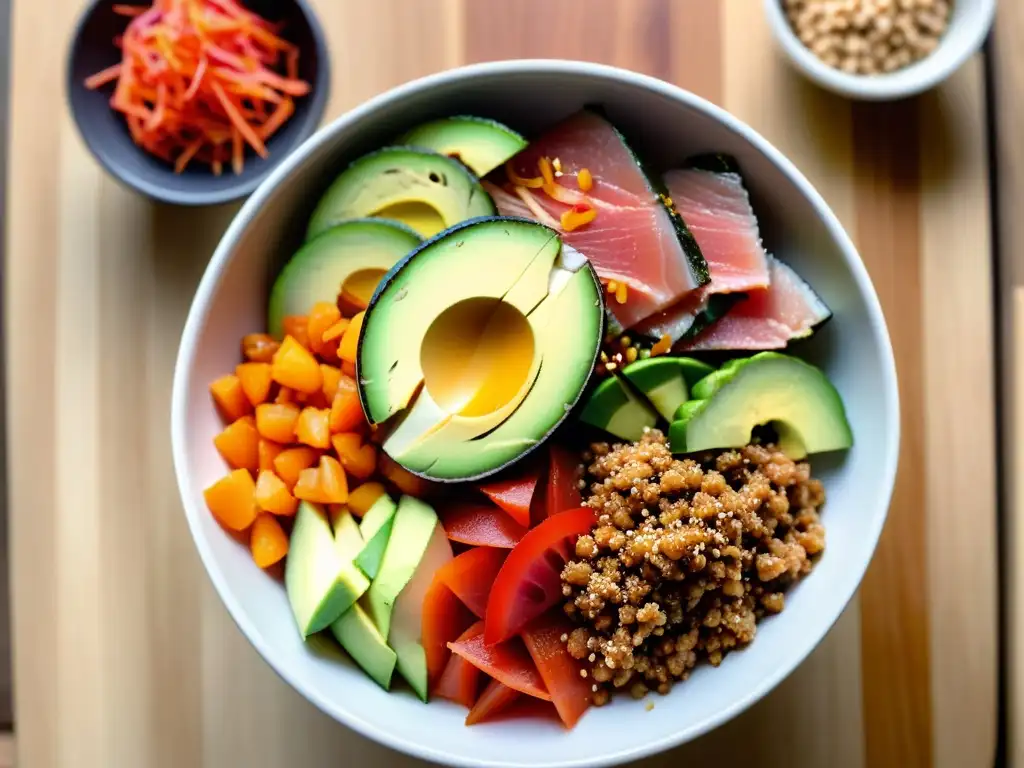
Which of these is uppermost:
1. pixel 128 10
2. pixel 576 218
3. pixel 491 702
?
pixel 128 10

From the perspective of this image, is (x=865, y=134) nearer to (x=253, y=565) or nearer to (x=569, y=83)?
(x=569, y=83)

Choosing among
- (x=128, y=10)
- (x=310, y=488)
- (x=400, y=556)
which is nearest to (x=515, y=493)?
(x=400, y=556)

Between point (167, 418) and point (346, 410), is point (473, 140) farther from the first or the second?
point (167, 418)

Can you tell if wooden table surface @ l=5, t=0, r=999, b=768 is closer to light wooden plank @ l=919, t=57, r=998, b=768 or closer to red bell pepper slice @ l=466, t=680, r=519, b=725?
light wooden plank @ l=919, t=57, r=998, b=768

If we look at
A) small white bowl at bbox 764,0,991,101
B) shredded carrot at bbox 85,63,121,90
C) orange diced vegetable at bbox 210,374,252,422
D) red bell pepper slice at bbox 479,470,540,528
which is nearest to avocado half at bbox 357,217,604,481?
red bell pepper slice at bbox 479,470,540,528

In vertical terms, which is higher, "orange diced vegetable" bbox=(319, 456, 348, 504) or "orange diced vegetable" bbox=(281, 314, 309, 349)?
"orange diced vegetable" bbox=(281, 314, 309, 349)

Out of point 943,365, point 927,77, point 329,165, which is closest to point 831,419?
point 943,365
